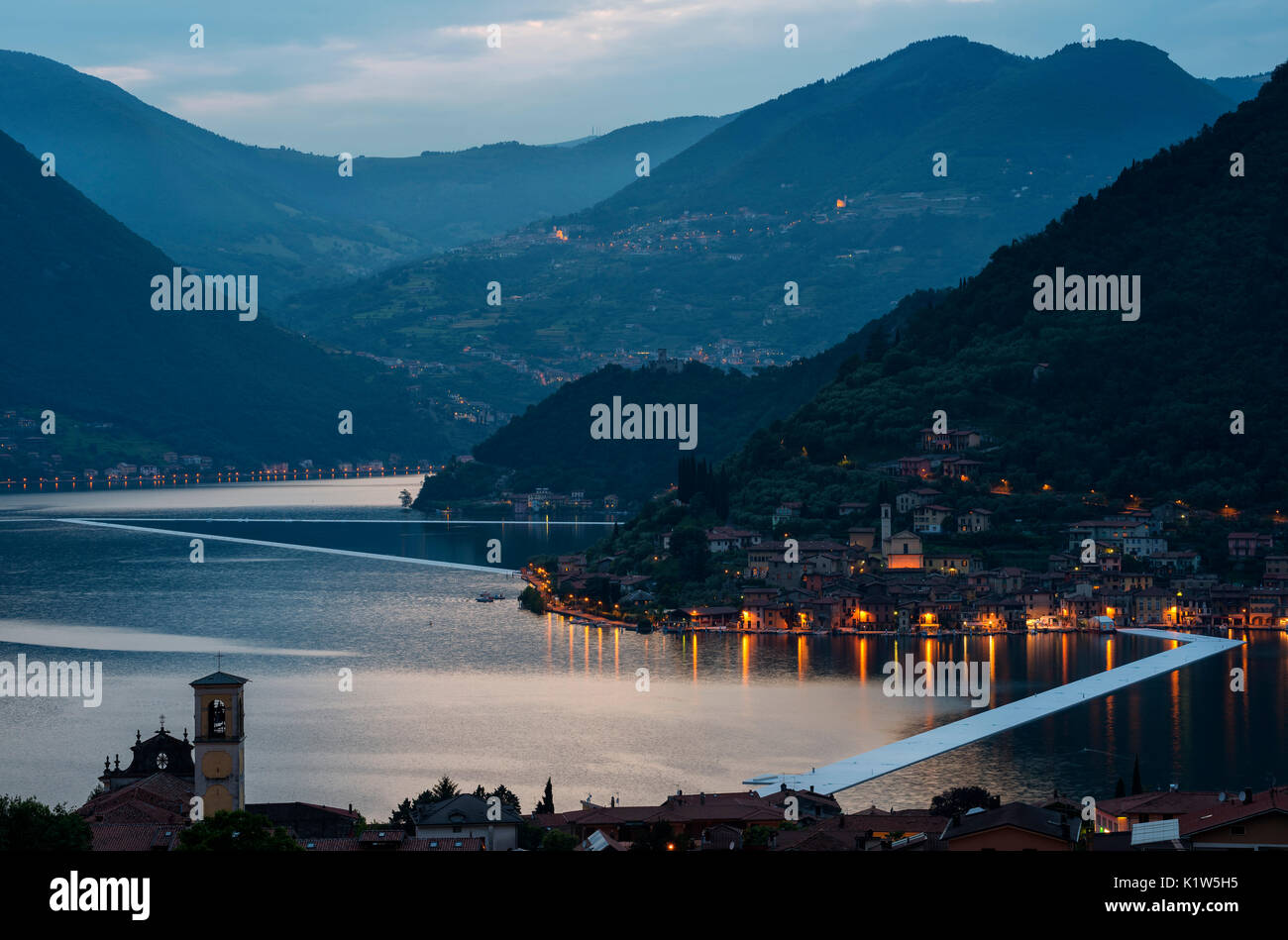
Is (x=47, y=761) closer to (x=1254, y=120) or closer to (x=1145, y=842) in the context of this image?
(x=1145, y=842)

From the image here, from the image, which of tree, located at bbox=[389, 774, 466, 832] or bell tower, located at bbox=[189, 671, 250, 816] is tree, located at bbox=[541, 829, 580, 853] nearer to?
tree, located at bbox=[389, 774, 466, 832]

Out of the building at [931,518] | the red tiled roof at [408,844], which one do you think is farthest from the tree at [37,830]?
the building at [931,518]

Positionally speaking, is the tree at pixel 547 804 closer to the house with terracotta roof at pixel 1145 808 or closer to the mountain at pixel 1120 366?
the house with terracotta roof at pixel 1145 808

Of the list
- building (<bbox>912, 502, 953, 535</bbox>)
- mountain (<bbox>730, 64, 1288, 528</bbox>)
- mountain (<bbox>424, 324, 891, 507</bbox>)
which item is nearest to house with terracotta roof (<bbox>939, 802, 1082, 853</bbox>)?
building (<bbox>912, 502, 953, 535</bbox>)

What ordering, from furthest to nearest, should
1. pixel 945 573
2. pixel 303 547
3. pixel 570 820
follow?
pixel 303 547 < pixel 945 573 < pixel 570 820

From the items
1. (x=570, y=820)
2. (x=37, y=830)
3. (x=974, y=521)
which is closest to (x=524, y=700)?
(x=570, y=820)

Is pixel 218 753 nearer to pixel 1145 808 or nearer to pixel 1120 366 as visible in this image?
pixel 1145 808
